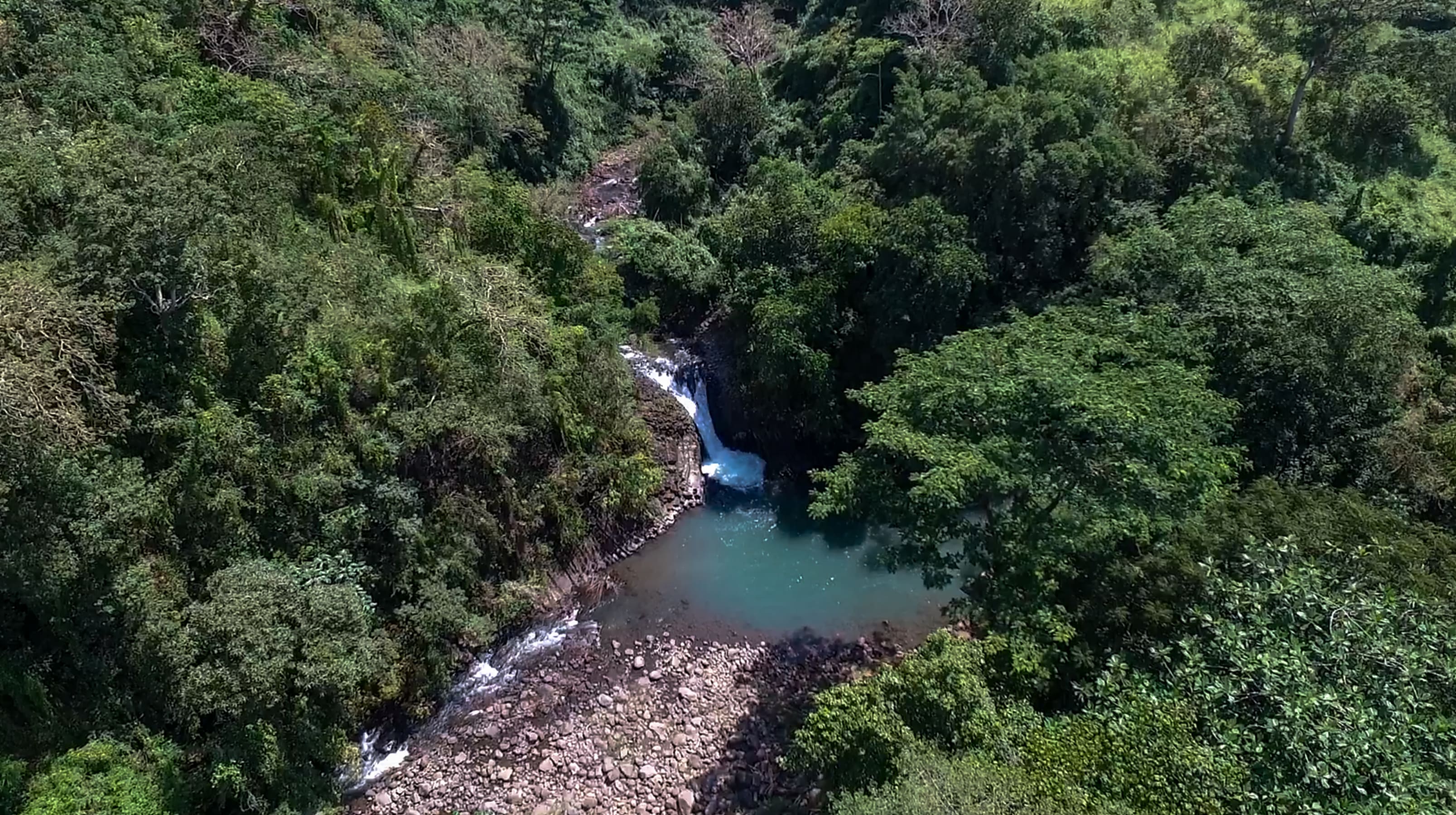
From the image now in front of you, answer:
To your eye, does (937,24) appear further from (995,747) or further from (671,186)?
(995,747)

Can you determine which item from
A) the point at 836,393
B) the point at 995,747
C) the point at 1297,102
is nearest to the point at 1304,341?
the point at 995,747

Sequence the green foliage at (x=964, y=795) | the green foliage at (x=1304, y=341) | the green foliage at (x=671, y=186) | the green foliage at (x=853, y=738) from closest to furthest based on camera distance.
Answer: the green foliage at (x=964, y=795), the green foliage at (x=853, y=738), the green foliage at (x=1304, y=341), the green foliage at (x=671, y=186)

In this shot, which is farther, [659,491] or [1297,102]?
[1297,102]

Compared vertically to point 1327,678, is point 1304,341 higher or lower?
higher

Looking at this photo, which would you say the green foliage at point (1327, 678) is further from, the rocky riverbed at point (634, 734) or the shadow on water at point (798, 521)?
the shadow on water at point (798, 521)

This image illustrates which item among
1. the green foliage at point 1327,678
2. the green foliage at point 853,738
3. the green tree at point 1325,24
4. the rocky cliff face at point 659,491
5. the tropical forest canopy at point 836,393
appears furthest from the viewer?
the green tree at point 1325,24

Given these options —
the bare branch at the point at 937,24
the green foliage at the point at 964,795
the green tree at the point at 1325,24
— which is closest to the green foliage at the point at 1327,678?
the green foliage at the point at 964,795
